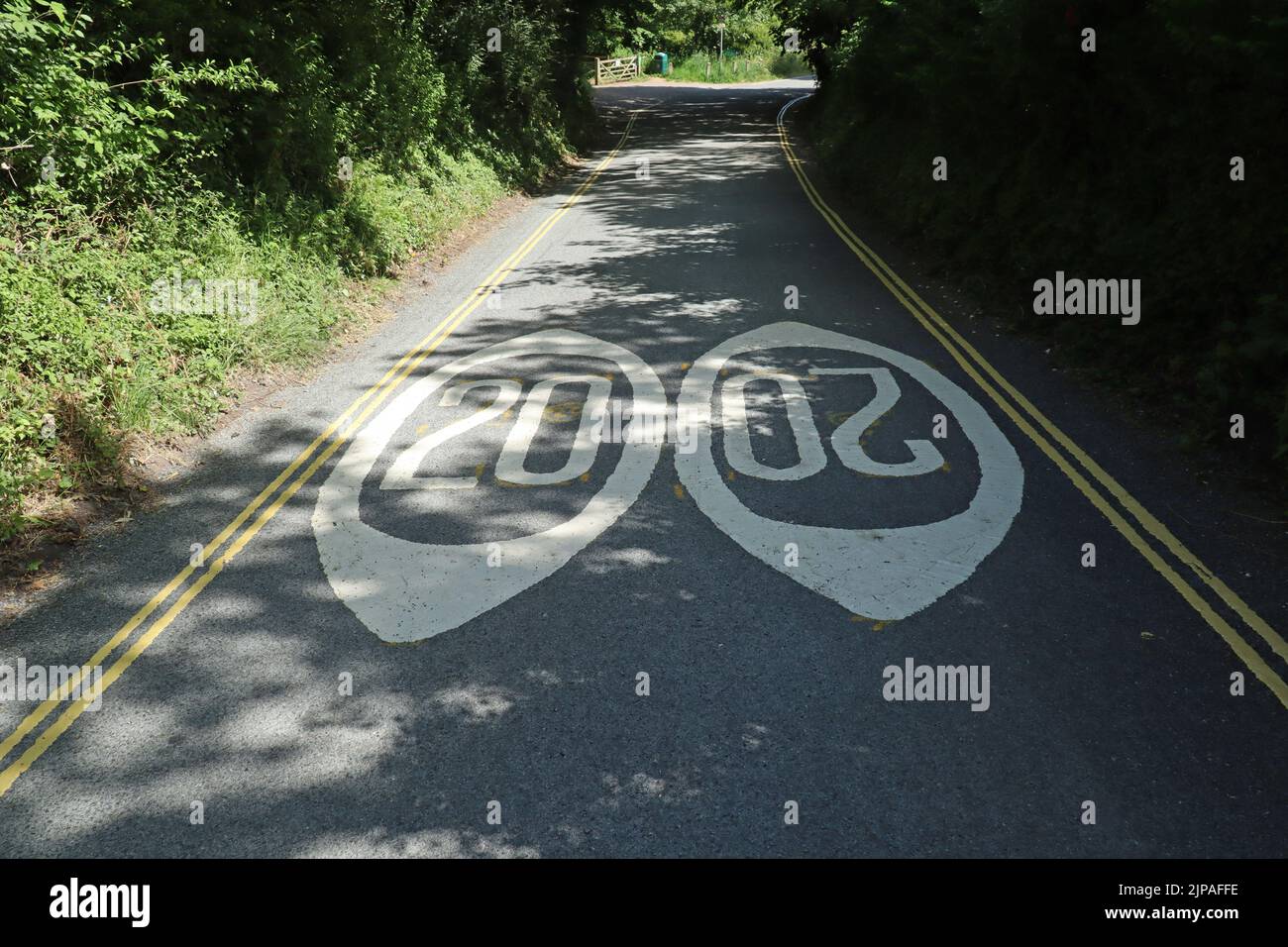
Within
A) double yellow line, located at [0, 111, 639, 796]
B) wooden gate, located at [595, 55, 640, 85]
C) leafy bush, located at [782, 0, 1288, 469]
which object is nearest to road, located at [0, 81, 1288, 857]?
double yellow line, located at [0, 111, 639, 796]

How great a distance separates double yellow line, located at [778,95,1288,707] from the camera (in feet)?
17.1

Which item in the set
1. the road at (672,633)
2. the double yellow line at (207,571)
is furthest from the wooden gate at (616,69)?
the road at (672,633)

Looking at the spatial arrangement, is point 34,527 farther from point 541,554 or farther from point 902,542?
point 902,542

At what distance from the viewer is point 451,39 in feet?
70.0

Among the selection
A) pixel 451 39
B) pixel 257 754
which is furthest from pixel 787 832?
pixel 451 39

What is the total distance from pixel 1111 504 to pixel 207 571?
20.6 feet

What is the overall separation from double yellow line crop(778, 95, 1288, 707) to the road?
0.03 m

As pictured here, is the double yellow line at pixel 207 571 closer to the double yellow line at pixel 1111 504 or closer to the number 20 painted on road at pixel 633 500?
the number 20 painted on road at pixel 633 500

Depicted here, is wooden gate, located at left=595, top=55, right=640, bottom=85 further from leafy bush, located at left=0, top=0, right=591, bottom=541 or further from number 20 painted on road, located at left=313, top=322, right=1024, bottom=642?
number 20 painted on road, located at left=313, top=322, right=1024, bottom=642

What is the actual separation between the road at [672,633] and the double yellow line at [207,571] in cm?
3

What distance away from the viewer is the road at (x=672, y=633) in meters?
4.08

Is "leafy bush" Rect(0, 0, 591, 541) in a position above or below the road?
above

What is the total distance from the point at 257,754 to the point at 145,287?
21.2ft

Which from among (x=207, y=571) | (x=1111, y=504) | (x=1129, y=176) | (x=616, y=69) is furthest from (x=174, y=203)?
(x=616, y=69)
